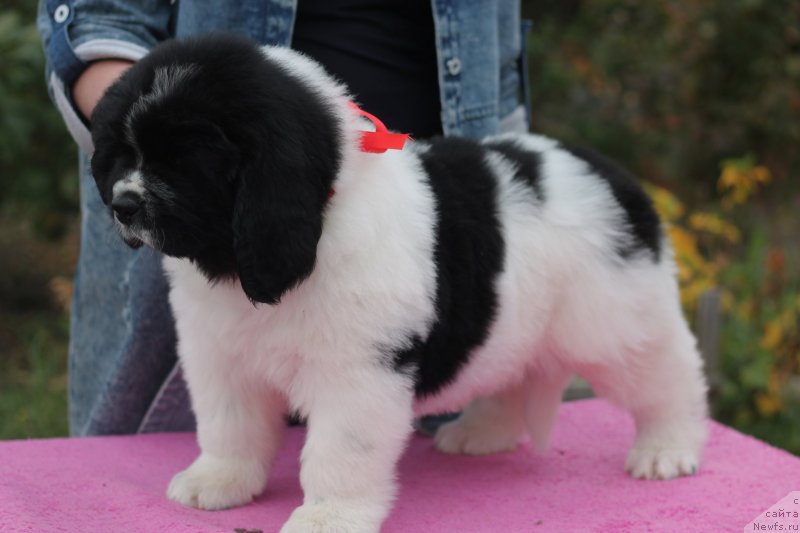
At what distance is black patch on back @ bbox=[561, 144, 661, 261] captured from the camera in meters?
2.97

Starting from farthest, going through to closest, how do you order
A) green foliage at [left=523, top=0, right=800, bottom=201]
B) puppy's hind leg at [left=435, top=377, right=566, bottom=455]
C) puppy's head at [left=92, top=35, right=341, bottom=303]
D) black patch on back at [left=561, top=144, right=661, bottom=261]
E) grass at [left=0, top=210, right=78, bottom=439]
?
green foliage at [left=523, top=0, right=800, bottom=201], grass at [left=0, top=210, right=78, bottom=439], puppy's hind leg at [left=435, top=377, right=566, bottom=455], black patch on back at [left=561, top=144, right=661, bottom=261], puppy's head at [left=92, top=35, right=341, bottom=303]

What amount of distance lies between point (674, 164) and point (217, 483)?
6.81 meters

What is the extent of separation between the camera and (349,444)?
241 cm

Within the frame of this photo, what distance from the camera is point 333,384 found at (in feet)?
7.88

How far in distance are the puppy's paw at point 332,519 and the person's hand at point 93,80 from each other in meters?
1.42

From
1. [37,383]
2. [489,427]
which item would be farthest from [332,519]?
[37,383]

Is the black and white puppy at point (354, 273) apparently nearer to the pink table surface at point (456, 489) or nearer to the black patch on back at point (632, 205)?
the black patch on back at point (632, 205)

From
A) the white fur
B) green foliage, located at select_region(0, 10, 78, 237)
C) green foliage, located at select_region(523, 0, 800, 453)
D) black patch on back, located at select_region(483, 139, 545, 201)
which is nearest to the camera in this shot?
the white fur

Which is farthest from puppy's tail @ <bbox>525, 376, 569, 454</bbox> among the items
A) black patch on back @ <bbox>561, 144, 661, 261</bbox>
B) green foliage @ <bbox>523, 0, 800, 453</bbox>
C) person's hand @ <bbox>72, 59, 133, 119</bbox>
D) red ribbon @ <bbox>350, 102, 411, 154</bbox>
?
green foliage @ <bbox>523, 0, 800, 453</bbox>

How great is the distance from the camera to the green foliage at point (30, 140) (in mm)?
5320

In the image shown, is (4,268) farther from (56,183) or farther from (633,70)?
(633,70)

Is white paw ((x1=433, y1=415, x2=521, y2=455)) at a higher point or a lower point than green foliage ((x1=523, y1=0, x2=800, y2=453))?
lower

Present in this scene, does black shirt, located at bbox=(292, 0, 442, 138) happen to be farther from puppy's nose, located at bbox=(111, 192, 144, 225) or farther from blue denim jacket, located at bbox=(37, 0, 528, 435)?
puppy's nose, located at bbox=(111, 192, 144, 225)

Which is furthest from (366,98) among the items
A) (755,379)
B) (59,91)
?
(755,379)
